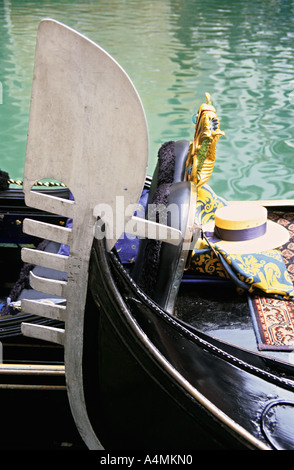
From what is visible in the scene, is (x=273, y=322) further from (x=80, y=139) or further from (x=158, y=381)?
(x=80, y=139)

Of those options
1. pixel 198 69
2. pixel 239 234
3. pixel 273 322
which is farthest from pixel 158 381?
pixel 198 69

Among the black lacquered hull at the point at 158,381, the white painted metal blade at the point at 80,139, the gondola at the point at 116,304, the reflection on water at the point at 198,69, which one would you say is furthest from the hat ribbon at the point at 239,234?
the reflection on water at the point at 198,69

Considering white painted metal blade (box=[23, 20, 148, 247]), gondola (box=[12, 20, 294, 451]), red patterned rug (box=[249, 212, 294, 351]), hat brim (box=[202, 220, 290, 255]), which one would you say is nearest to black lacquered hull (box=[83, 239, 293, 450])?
gondola (box=[12, 20, 294, 451])

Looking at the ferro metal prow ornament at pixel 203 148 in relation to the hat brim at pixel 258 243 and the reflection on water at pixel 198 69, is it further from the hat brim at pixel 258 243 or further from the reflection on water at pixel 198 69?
the reflection on water at pixel 198 69

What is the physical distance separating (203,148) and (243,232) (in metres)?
0.25

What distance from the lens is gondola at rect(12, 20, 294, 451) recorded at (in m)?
0.69

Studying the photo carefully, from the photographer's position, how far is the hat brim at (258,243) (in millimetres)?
1360

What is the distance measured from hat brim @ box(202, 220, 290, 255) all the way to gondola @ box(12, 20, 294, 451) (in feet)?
1.00

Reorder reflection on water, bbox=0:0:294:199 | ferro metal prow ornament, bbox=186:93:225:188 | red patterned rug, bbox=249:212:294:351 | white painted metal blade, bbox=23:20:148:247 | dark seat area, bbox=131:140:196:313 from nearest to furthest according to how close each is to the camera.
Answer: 1. white painted metal blade, bbox=23:20:148:247
2. dark seat area, bbox=131:140:196:313
3. red patterned rug, bbox=249:212:294:351
4. ferro metal prow ornament, bbox=186:93:225:188
5. reflection on water, bbox=0:0:294:199

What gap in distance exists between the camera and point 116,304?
2.68 feet

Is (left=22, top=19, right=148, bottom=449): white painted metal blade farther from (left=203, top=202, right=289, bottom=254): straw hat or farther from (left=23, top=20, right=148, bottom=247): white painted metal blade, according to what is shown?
(left=203, top=202, right=289, bottom=254): straw hat
